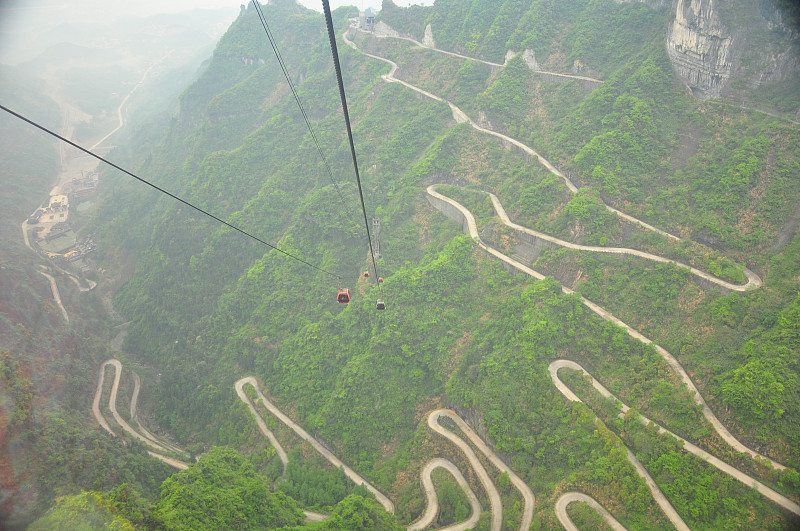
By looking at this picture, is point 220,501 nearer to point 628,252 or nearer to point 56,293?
point 628,252

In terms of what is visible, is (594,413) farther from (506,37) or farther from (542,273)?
(506,37)

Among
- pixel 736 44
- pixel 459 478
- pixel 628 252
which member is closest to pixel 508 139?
pixel 628 252

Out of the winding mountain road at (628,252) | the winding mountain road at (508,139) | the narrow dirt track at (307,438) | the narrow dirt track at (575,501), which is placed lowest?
the narrow dirt track at (307,438)

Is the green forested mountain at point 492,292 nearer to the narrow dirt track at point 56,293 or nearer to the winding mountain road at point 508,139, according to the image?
the winding mountain road at point 508,139

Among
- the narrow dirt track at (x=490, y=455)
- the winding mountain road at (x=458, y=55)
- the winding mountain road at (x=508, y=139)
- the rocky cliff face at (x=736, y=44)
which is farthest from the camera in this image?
the winding mountain road at (x=458, y=55)

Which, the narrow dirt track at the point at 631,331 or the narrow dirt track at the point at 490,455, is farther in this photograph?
the narrow dirt track at the point at 490,455

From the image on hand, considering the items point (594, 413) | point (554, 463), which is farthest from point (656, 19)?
point (554, 463)

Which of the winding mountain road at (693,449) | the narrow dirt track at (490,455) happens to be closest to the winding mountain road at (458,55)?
the winding mountain road at (693,449)
